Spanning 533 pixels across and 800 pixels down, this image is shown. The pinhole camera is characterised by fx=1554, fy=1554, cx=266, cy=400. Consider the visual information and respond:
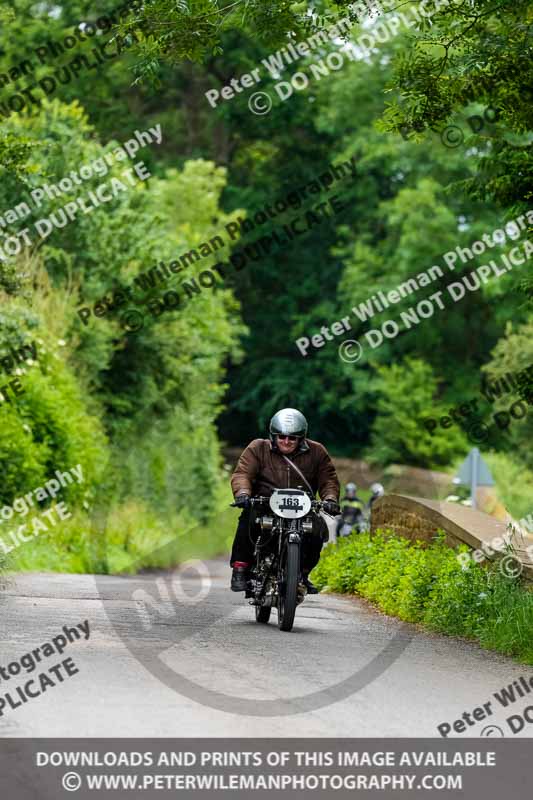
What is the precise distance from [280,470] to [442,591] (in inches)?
81.7

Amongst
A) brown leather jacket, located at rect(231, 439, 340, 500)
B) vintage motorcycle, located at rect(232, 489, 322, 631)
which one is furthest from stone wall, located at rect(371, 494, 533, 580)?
vintage motorcycle, located at rect(232, 489, 322, 631)

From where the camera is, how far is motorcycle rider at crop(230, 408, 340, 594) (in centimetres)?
1304

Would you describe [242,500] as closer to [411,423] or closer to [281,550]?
[281,550]

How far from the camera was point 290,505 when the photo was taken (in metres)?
12.7

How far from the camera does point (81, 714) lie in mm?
8109

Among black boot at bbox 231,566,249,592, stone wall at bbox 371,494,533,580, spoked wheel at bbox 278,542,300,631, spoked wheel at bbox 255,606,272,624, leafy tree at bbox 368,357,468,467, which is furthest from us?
leafy tree at bbox 368,357,468,467

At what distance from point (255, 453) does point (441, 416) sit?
139 feet

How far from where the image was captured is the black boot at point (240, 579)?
13.3 metres

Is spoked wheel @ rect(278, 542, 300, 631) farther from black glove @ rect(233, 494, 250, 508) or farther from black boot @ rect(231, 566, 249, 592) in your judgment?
black boot @ rect(231, 566, 249, 592)

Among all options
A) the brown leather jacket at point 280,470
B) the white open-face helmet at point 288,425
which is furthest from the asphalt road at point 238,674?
the white open-face helmet at point 288,425

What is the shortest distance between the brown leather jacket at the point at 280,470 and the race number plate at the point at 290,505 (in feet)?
1.27

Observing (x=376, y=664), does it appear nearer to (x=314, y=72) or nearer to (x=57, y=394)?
(x=57, y=394)

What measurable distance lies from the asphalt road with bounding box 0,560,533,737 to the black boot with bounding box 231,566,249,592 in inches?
13.1

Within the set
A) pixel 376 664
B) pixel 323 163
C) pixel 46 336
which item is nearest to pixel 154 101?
pixel 323 163
